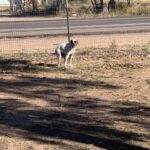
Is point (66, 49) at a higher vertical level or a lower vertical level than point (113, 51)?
higher

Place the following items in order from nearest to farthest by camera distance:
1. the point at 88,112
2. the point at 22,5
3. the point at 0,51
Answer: the point at 88,112, the point at 0,51, the point at 22,5

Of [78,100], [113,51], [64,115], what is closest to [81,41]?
[113,51]

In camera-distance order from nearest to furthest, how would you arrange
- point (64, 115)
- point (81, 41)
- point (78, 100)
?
point (64, 115)
point (78, 100)
point (81, 41)

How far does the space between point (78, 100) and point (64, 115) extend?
4.58 ft

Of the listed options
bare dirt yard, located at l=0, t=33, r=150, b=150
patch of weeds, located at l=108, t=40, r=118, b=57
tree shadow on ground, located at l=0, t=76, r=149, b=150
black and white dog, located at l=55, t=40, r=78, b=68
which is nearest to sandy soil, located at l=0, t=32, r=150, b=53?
bare dirt yard, located at l=0, t=33, r=150, b=150

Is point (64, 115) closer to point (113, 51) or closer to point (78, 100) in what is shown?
point (78, 100)

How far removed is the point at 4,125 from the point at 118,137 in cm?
218

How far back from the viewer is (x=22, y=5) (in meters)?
51.4

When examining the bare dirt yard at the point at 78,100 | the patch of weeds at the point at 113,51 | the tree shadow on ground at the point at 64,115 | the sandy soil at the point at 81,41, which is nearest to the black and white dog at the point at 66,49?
the bare dirt yard at the point at 78,100

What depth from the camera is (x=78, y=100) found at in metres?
12.2

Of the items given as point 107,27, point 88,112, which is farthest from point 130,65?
point 107,27

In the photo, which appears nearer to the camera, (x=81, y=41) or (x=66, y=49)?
(x=66, y=49)

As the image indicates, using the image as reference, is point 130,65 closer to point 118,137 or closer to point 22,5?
point 118,137

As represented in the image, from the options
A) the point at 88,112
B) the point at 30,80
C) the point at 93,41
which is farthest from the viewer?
the point at 93,41
